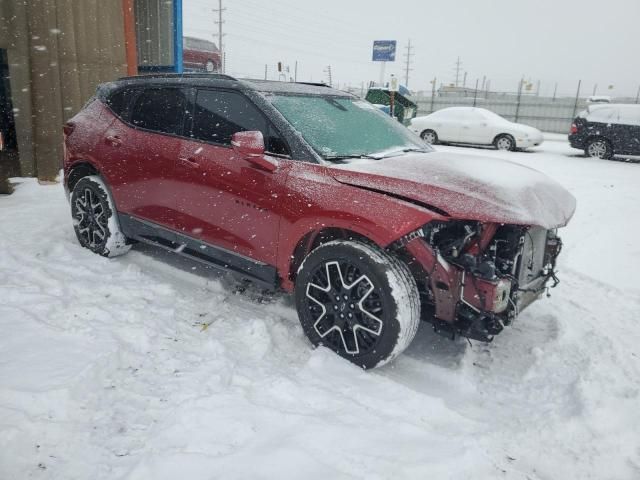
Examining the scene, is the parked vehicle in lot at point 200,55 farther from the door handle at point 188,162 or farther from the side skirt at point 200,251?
the door handle at point 188,162

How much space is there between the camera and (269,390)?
2.56m

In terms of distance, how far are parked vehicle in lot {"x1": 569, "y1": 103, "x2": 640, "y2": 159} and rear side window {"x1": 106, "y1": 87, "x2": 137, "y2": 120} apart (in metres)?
12.7

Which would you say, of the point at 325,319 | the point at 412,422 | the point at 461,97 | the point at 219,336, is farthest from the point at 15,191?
the point at 461,97

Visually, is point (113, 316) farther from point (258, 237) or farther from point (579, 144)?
point (579, 144)

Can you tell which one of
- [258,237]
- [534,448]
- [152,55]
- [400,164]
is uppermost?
[152,55]

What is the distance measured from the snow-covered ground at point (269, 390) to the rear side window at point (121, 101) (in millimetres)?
1430

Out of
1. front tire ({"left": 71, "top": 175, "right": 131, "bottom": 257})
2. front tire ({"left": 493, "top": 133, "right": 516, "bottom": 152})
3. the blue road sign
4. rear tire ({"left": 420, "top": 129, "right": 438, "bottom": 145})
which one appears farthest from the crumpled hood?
the blue road sign

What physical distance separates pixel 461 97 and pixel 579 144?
14800 millimetres

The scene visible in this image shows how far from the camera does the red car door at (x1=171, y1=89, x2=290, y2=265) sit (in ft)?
10.3

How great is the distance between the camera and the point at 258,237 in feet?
10.6

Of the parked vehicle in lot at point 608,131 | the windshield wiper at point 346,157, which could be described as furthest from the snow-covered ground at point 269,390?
the parked vehicle in lot at point 608,131

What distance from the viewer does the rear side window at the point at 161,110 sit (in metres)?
3.75

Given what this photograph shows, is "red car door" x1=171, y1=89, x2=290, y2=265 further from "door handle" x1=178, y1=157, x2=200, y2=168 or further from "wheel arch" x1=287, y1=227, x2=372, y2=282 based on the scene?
"wheel arch" x1=287, y1=227, x2=372, y2=282

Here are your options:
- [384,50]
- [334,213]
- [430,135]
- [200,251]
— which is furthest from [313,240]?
[384,50]
